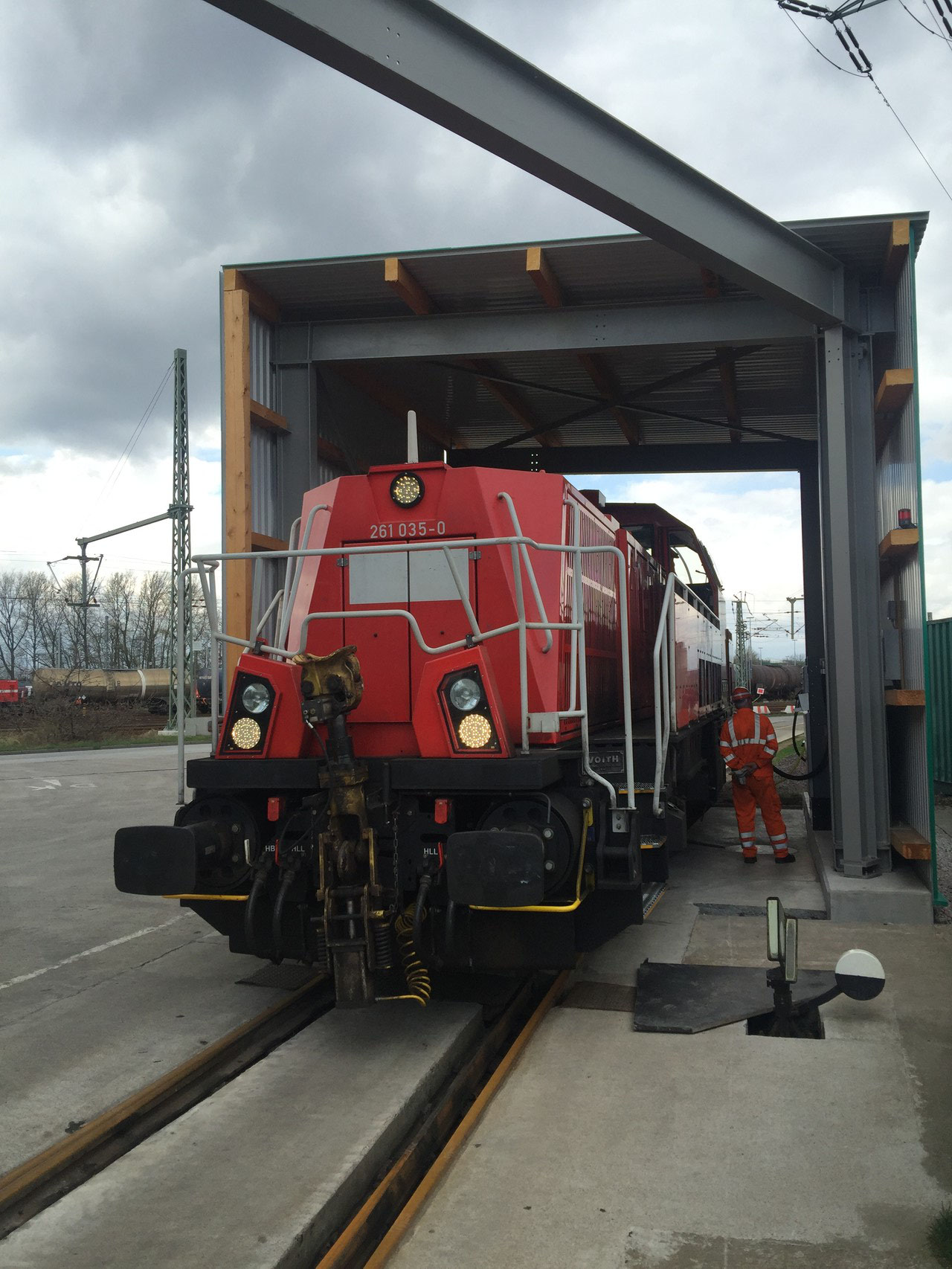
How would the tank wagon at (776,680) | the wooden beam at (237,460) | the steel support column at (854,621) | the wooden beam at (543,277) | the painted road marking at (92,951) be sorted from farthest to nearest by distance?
the tank wagon at (776,680), the wooden beam at (237,460), the wooden beam at (543,277), the steel support column at (854,621), the painted road marking at (92,951)

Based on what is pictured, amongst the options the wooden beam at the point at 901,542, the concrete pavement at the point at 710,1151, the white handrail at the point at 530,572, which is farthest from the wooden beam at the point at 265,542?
the wooden beam at the point at 901,542

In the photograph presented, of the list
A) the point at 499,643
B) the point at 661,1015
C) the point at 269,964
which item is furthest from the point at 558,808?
the point at 269,964

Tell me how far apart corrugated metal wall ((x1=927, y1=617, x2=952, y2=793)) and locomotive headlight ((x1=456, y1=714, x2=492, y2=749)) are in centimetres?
1022

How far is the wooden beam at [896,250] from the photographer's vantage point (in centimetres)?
723

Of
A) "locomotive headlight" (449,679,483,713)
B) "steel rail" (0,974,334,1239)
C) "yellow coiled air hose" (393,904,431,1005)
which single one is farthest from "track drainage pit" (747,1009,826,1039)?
"steel rail" (0,974,334,1239)

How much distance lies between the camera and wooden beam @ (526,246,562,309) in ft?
25.7

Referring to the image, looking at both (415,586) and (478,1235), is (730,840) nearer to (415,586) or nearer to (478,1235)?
(415,586)

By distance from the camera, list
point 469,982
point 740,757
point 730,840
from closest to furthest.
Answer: point 469,982 < point 740,757 < point 730,840

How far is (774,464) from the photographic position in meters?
12.2

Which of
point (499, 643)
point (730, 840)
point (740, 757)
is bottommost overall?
point (730, 840)

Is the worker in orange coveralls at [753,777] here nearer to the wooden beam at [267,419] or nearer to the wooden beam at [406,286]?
the wooden beam at [406,286]

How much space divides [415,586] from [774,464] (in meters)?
8.11

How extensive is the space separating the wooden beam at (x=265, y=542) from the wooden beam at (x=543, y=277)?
3.08m

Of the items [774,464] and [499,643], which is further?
[774,464]
